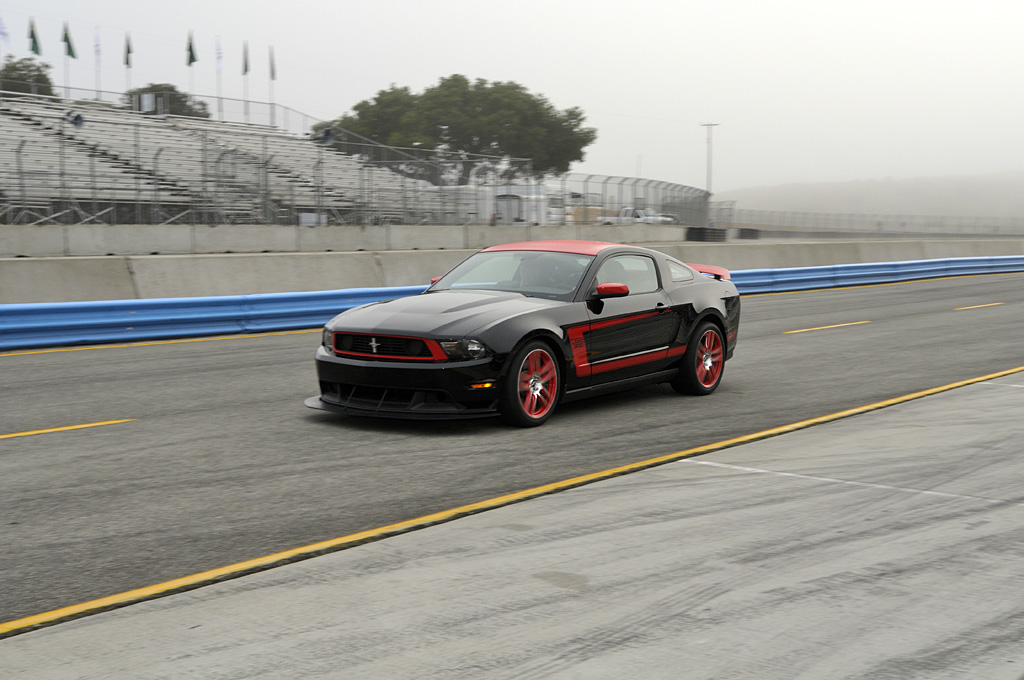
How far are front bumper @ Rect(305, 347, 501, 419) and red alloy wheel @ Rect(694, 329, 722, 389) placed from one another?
2716 mm

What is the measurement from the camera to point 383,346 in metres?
7.96

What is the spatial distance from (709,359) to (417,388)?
3456mm

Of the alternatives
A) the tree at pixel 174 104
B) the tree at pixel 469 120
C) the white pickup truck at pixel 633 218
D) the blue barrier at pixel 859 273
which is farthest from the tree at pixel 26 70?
the blue barrier at pixel 859 273

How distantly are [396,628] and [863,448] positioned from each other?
4.64 meters

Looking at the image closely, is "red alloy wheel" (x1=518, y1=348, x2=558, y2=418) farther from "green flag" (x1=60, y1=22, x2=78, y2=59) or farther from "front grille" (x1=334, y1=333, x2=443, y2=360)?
"green flag" (x1=60, y1=22, x2=78, y2=59)

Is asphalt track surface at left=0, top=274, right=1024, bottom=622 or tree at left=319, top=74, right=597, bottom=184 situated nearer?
asphalt track surface at left=0, top=274, right=1024, bottom=622

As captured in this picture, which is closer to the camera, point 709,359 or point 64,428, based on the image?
point 64,428

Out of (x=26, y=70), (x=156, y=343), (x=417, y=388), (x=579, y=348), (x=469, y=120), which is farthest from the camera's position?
(x=469, y=120)

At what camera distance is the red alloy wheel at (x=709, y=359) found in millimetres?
9914

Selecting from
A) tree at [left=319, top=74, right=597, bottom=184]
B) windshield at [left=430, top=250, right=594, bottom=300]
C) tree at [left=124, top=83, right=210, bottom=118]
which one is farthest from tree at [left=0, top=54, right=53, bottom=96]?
windshield at [left=430, top=250, right=594, bottom=300]

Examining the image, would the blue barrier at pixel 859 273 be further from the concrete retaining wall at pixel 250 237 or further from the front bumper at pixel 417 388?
the front bumper at pixel 417 388

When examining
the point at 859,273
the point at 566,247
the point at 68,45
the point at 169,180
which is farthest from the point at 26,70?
the point at 566,247

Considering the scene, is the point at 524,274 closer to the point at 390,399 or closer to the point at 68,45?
the point at 390,399

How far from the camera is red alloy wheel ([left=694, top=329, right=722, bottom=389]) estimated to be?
9914mm
